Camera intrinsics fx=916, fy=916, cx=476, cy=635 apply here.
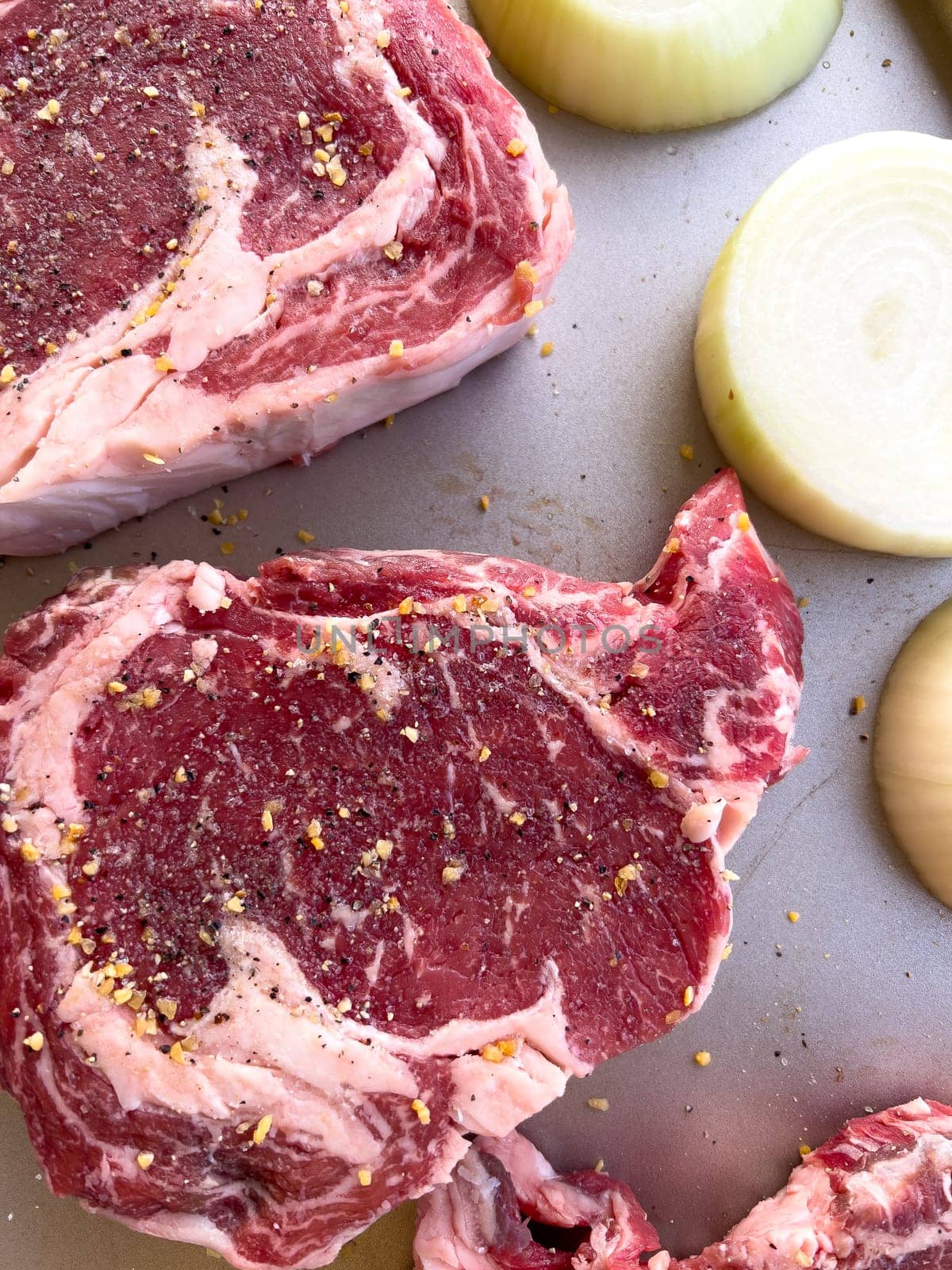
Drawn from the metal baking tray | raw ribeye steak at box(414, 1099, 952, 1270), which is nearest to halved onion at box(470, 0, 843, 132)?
the metal baking tray

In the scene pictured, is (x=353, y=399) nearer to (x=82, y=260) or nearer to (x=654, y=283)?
(x=82, y=260)

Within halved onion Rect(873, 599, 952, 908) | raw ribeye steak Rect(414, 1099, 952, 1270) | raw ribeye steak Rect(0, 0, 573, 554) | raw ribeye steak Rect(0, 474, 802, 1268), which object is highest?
raw ribeye steak Rect(0, 0, 573, 554)

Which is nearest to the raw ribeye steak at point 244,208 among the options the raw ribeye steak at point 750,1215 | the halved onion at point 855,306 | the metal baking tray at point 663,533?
the metal baking tray at point 663,533

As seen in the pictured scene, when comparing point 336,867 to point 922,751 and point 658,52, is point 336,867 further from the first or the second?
point 658,52

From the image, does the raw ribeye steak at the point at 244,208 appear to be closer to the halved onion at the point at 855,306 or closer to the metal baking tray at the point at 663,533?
the metal baking tray at the point at 663,533

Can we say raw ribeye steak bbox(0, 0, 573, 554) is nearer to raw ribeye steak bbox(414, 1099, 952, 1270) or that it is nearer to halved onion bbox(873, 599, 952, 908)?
halved onion bbox(873, 599, 952, 908)

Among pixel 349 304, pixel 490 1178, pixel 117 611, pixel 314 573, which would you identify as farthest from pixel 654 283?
pixel 490 1178
